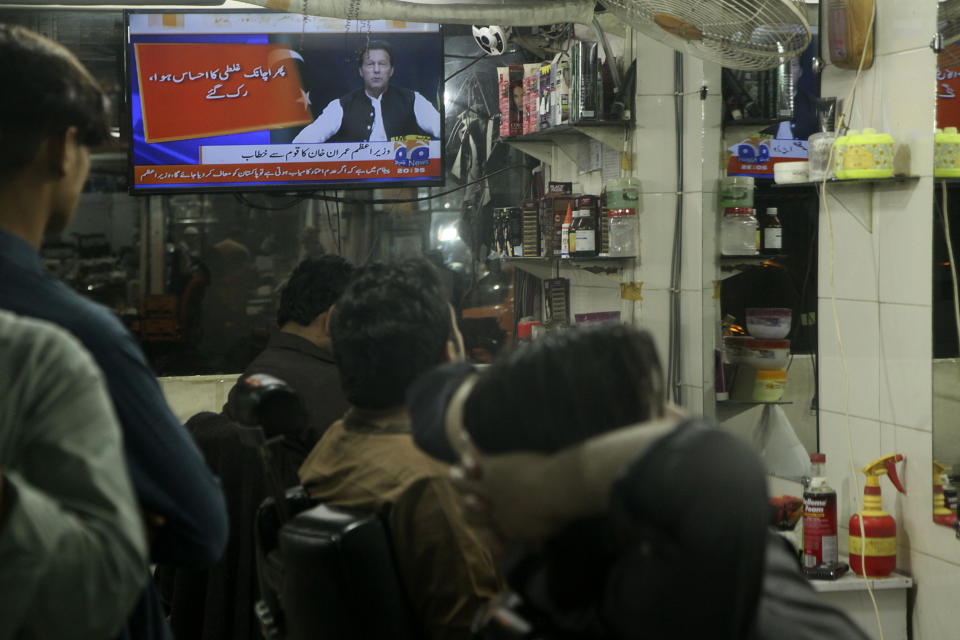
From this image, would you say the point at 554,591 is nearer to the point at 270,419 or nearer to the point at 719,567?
the point at 719,567

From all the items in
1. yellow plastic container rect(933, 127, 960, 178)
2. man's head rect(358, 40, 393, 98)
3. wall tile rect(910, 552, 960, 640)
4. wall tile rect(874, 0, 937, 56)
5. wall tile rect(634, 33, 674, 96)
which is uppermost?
man's head rect(358, 40, 393, 98)

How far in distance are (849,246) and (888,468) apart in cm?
64

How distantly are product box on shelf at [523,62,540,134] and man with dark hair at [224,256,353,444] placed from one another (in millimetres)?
1341

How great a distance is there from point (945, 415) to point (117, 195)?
13.2 ft

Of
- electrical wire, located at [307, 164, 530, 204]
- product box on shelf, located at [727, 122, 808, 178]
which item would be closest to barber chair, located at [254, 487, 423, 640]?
product box on shelf, located at [727, 122, 808, 178]

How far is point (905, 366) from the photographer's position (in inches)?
103

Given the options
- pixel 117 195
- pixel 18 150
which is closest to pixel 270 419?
pixel 18 150

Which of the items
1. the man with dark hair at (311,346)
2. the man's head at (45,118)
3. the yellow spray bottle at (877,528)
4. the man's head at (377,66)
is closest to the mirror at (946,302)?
the yellow spray bottle at (877,528)

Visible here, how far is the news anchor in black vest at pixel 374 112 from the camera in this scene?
15.3 ft

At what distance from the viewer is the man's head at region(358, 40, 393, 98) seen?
15.2ft

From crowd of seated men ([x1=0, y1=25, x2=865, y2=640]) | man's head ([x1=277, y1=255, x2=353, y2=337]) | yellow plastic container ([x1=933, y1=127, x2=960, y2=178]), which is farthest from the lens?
man's head ([x1=277, y1=255, x2=353, y2=337])

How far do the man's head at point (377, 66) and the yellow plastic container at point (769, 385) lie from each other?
2367mm

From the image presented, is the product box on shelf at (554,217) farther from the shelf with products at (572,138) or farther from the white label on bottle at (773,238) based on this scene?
the white label on bottle at (773,238)

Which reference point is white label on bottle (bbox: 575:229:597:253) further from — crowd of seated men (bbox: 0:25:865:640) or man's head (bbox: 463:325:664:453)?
man's head (bbox: 463:325:664:453)
